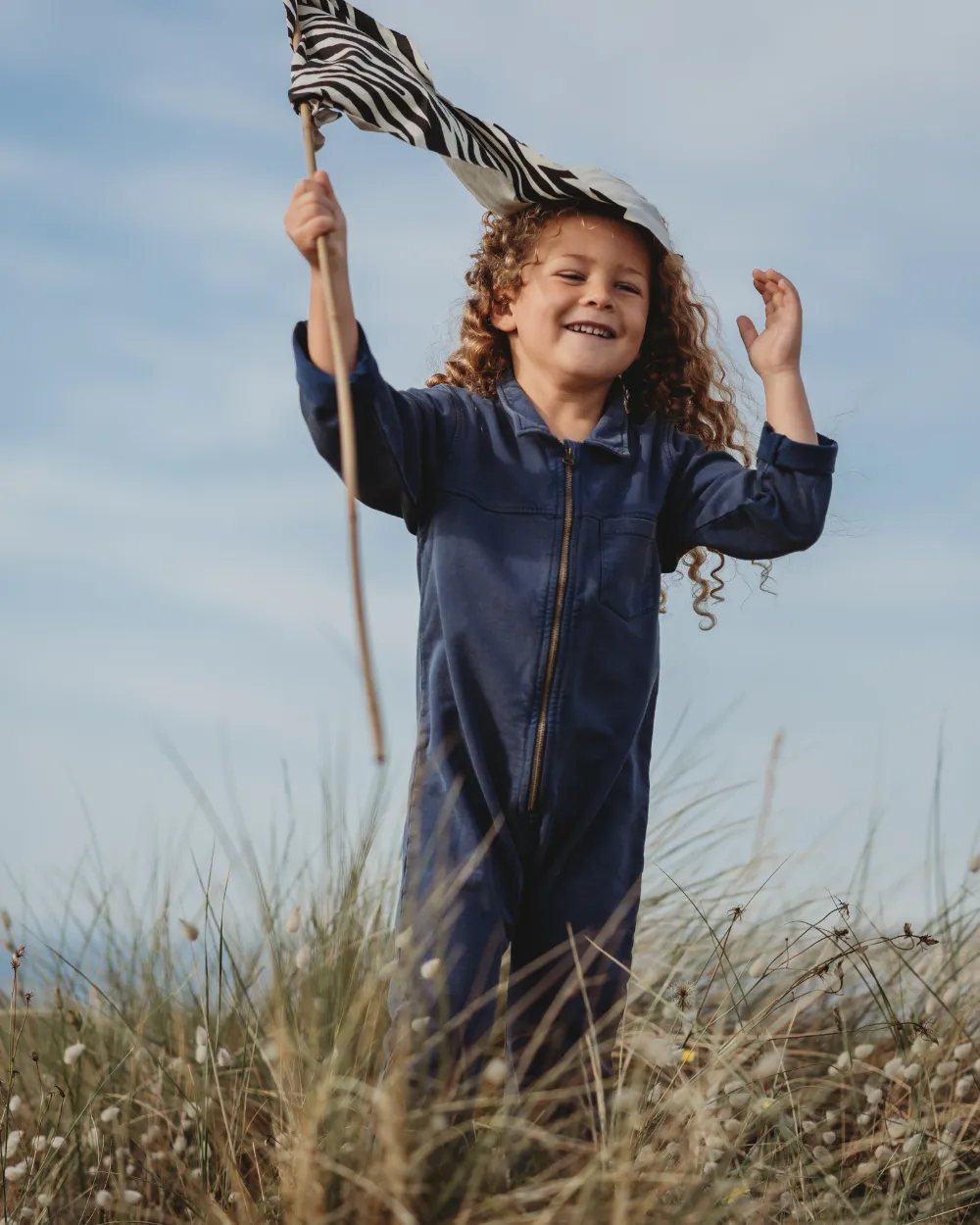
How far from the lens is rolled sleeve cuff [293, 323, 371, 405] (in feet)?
9.91

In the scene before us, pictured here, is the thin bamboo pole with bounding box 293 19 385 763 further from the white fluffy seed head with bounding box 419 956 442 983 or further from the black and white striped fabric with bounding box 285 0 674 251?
the white fluffy seed head with bounding box 419 956 442 983

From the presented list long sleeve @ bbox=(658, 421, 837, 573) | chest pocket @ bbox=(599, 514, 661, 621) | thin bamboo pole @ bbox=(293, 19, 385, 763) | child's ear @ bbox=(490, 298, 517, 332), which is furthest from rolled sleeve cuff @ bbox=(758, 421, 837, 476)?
thin bamboo pole @ bbox=(293, 19, 385, 763)

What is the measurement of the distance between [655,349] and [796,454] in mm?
602

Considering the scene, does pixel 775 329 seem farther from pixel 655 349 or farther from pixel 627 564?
pixel 627 564

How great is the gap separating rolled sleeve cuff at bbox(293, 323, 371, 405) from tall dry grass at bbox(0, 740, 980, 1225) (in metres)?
1.12

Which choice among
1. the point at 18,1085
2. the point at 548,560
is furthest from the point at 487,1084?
the point at 18,1085

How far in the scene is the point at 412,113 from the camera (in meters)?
3.35

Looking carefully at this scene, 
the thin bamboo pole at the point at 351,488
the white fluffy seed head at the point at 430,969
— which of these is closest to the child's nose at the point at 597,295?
the thin bamboo pole at the point at 351,488

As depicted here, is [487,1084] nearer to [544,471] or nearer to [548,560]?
[548,560]

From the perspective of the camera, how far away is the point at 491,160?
11.5 feet

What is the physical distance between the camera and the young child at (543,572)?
10.1 feet

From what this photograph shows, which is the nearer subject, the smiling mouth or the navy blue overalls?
the navy blue overalls

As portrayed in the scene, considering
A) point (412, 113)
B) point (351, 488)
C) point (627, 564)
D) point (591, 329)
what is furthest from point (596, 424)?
point (351, 488)

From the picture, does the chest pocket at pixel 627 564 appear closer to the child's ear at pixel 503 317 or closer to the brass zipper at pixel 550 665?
the brass zipper at pixel 550 665
